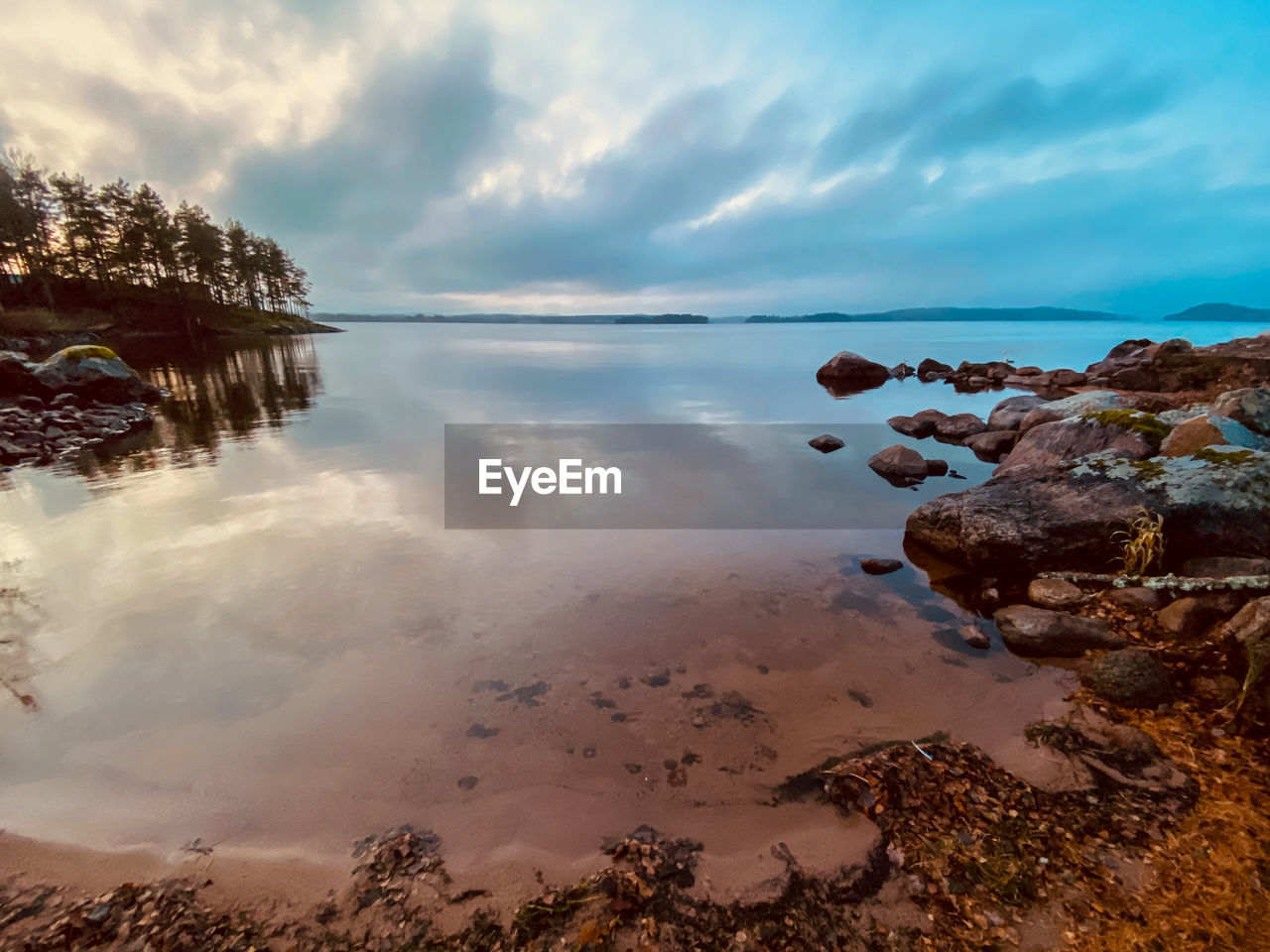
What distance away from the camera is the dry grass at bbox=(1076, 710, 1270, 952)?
351cm

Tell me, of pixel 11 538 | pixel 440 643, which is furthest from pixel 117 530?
pixel 440 643

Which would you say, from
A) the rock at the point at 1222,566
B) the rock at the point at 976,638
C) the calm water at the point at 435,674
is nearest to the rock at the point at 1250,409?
the rock at the point at 1222,566

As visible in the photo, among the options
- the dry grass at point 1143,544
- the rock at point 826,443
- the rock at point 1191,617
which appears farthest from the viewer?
the rock at point 826,443

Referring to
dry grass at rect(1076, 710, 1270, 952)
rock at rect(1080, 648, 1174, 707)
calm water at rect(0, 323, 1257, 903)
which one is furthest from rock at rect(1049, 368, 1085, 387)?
dry grass at rect(1076, 710, 1270, 952)

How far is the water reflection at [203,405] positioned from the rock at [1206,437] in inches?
1102

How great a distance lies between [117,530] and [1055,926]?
17.3 metres

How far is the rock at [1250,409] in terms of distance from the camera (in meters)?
12.5

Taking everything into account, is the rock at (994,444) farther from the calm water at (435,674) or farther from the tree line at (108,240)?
the tree line at (108,240)

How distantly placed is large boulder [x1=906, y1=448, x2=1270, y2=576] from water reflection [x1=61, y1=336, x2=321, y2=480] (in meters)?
23.6

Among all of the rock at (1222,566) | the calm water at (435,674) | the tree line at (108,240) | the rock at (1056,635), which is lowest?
the calm water at (435,674)

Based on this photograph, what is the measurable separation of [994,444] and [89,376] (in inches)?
1721

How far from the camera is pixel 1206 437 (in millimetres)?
10531

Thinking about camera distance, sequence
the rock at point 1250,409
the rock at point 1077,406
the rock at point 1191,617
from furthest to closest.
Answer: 1. the rock at point 1077,406
2. the rock at point 1250,409
3. the rock at point 1191,617

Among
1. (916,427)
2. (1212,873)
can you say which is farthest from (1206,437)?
(916,427)
